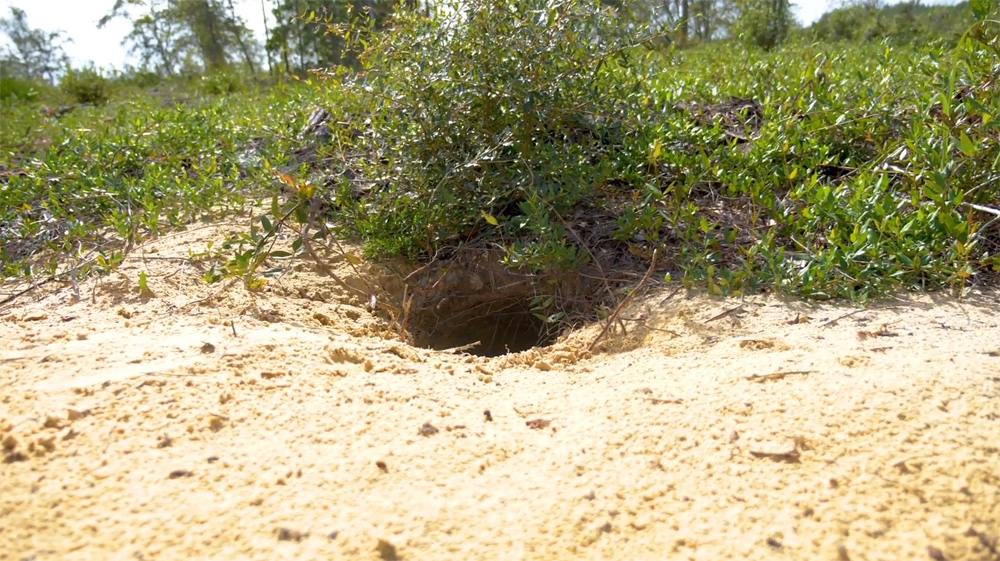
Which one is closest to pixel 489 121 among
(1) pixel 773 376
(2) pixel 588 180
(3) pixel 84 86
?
(2) pixel 588 180

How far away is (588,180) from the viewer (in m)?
2.97

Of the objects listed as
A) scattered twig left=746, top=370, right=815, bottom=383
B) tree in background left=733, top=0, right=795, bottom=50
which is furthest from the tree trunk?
scattered twig left=746, top=370, right=815, bottom=383

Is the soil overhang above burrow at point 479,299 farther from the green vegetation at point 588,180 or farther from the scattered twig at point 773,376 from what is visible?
the scattered twig at point 773,376

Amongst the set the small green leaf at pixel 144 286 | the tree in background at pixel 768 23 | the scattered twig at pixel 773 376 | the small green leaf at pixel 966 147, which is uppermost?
the tree in background at pixel 768 23

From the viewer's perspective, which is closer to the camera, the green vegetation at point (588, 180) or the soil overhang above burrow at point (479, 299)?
the green vegetation at point (588, 180)

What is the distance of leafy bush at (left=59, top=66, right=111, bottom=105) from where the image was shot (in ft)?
30.4

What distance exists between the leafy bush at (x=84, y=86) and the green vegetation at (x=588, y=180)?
20.7 feet

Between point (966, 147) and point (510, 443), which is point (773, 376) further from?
point (966, 147)

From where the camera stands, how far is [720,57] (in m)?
5.92

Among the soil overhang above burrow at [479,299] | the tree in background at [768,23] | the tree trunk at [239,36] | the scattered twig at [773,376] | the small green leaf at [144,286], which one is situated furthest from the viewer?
the tree trunk at [239,36]

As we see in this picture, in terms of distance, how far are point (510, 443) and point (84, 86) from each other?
9.93m

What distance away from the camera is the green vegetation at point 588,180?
2.53m

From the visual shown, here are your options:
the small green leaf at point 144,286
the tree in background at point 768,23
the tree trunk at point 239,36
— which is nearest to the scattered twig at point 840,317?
the small green leaf at point 144,286

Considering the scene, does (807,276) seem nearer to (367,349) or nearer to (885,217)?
(885,217)
